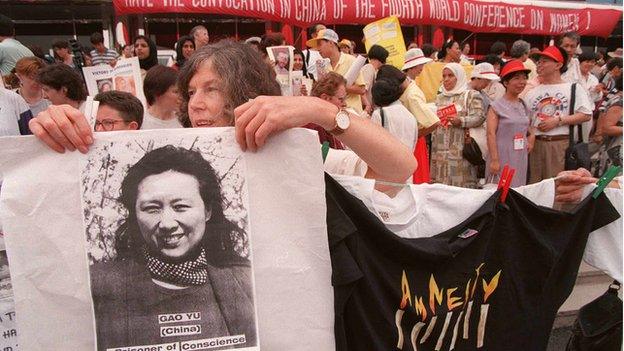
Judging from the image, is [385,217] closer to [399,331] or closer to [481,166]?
[399,331]

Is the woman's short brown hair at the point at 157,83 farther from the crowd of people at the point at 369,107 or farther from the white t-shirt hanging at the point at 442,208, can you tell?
the white t-shirt hanging at the point at 442,208

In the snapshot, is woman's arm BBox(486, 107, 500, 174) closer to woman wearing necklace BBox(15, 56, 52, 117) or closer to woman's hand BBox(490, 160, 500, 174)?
woman's hand BBox(490, 160, 500, 174)

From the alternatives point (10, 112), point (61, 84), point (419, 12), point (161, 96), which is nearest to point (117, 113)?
point (161, 96)

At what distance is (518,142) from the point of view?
15.8ft

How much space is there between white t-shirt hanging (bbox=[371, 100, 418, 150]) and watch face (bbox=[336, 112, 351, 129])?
301cm

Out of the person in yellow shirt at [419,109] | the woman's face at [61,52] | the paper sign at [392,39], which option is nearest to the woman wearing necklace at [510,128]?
the person in yellow shirt at [419,109]

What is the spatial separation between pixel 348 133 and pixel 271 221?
0.90ft

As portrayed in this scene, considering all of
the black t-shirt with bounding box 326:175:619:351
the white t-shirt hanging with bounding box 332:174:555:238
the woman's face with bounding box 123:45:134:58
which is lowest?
the black t-shirt with bounding box 326:175:619:351

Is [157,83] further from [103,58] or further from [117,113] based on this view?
[103,58]

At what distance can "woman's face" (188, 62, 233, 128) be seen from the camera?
4.75 feet

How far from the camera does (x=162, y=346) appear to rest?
4.03 feet

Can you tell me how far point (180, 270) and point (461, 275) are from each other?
2.63ft

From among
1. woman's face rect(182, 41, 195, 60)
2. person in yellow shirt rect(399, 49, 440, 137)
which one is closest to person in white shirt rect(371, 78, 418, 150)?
person in yellow shirt rect(399, 49, 440, 137)

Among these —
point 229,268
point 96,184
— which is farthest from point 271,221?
point 96,184
